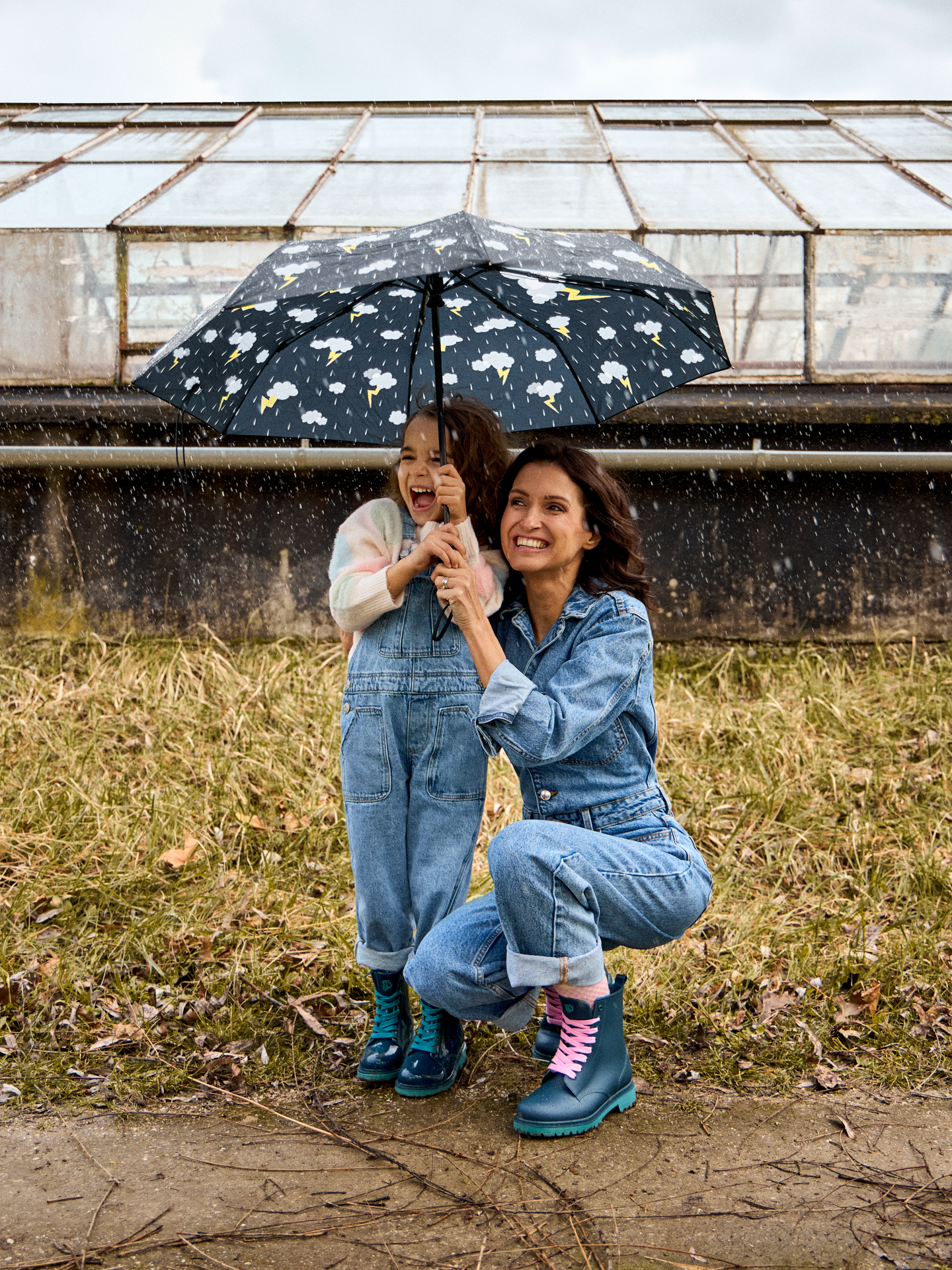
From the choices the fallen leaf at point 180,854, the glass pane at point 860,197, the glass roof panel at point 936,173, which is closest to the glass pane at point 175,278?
the fallen leaf at point 180,854

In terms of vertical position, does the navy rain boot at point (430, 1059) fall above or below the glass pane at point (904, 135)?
below

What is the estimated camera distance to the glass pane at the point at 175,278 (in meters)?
5.88

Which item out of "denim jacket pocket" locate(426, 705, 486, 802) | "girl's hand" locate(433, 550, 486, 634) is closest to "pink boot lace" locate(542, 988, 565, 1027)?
"denim jacket pocket" locate(426, 705, 486, 802)

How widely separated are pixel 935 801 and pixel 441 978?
2.88 m

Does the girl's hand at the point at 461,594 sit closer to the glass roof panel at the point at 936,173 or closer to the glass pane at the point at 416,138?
the glass roof panel at the point at 936,173

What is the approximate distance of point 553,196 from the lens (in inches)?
252

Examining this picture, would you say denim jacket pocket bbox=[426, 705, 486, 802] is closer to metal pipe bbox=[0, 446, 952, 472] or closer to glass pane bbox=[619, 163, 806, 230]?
metal pipe bbox=[0, 446, 952, 472]

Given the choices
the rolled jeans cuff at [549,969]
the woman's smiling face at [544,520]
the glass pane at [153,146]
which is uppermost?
the glass pane at [153,146]

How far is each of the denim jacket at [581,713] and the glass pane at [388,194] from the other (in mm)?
4179

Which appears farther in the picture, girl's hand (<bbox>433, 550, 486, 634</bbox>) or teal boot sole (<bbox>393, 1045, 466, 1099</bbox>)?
teal boot sole (<bbox>393, 1045, 466, 1099</bbox>)

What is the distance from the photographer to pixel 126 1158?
2.49m

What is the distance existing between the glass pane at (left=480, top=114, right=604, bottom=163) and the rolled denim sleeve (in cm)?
547

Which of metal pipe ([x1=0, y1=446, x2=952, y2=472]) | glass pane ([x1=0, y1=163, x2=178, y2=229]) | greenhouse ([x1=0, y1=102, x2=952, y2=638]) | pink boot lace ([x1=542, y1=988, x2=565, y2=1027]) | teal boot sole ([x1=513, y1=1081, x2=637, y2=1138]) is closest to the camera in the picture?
teal boot sole ([x1=513, y1=1081, x2=637, y2=1138])

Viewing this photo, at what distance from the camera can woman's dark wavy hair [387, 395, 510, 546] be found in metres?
2.71
